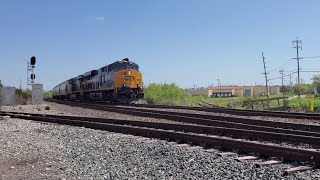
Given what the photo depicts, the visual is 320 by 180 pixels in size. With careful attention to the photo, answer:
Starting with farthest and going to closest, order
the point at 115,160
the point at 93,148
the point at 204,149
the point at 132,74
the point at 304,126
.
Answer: the point at 132,74
the point at 304,126
the point at 93,148
the point at 204,149
the point at 115,160

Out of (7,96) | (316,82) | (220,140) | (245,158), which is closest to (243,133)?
(220,140)

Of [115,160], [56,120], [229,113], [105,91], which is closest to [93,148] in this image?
[115,160]

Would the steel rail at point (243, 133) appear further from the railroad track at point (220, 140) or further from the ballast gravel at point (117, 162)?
the ballast gravel at point (117, 162)

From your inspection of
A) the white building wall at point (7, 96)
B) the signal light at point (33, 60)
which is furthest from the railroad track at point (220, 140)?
the white building wall at point (7, 96)

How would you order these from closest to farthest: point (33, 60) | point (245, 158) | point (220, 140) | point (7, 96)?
point (245, 158) → point (220, 140) → point (33, 60) → point (7, 96)

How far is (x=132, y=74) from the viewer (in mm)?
29750

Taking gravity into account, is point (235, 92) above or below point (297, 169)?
above

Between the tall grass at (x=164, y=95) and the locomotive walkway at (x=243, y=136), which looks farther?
the tall grass at (x=164, y=95)

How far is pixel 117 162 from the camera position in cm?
725

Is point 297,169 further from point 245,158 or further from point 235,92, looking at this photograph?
point 235,92

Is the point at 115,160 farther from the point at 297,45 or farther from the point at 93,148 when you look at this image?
the point at 297,45

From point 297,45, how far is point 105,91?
57.7 metres

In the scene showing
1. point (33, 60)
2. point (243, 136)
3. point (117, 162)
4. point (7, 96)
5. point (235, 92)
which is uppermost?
point (33, 60)

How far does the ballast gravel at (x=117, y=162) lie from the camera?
6042mm
